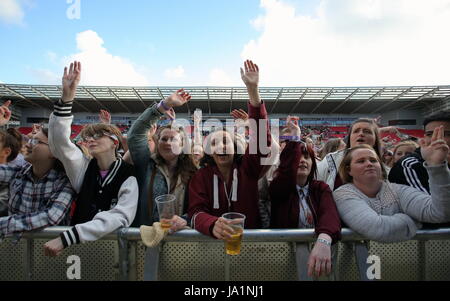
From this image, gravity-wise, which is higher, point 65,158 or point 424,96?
point 424,96

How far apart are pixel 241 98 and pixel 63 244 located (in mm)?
27047

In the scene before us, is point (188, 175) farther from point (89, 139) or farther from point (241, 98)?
point (241, 98)

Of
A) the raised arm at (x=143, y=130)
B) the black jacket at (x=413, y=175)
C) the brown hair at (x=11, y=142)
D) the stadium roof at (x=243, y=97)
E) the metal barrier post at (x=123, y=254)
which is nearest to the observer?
the metal barrier post at (x=123, y=254)

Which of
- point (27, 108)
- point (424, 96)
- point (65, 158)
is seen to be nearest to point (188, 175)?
point (65, 158)

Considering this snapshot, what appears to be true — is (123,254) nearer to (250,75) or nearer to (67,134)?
(67,134)

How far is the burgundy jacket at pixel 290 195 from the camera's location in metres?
1.70

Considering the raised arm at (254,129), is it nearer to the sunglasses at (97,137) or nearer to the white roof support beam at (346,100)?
the sunglasses at (97,137)

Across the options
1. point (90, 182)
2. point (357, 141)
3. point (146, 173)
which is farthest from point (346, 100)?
point (90, 182)

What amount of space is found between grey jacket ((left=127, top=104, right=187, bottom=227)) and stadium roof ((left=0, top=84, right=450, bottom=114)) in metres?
23.5

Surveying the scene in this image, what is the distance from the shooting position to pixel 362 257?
1476 millimetres

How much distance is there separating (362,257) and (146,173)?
5.32ft

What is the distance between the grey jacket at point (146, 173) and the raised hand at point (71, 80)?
1.63ft

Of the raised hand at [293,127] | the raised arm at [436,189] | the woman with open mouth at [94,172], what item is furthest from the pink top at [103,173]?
the raised arm at [436,189]

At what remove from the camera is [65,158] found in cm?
175
